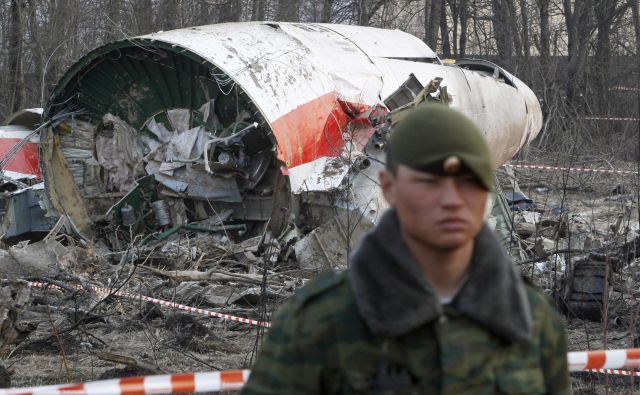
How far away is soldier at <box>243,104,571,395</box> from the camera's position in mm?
1923

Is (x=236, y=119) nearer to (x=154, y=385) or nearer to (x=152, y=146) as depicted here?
(x=152, y=146)

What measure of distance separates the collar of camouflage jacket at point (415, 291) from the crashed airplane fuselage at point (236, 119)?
880 cm

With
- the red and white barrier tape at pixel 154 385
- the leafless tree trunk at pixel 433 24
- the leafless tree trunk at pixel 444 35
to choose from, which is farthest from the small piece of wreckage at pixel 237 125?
the leafless tree trunk at pixel 444 35

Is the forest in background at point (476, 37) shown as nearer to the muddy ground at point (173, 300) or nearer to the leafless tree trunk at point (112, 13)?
the leafless tree trunk at point (112, 13)

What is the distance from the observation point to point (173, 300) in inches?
338

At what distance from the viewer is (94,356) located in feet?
22.7

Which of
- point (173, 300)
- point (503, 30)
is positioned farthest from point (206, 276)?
point (503, 30)

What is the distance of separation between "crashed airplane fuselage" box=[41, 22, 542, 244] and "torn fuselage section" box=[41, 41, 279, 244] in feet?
0.05

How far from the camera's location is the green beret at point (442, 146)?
1933mm

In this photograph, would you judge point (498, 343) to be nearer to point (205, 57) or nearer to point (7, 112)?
point (205, 57)

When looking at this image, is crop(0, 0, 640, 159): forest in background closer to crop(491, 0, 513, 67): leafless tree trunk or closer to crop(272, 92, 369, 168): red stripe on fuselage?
crop(491, 0, 513, 67): leafless tree trunk

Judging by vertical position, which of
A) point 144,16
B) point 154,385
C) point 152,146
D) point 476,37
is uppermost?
point 144,16

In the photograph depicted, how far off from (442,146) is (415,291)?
0.94 feet

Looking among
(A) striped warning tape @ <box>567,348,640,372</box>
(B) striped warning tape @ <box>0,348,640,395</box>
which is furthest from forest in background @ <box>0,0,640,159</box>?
(B) striped warning tape @ <box>0,348,640,395</box>
